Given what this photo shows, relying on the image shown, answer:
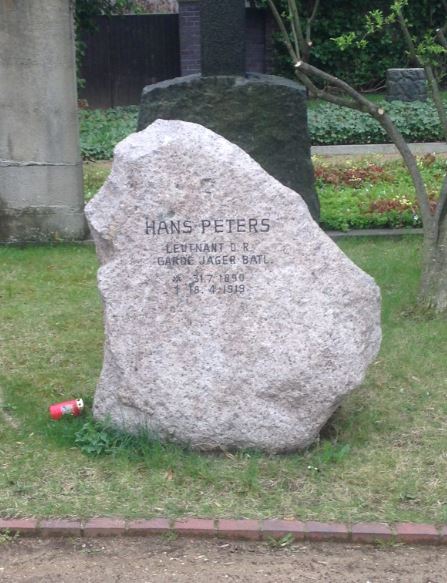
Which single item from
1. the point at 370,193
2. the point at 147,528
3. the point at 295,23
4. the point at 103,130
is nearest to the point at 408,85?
the point at 103,130

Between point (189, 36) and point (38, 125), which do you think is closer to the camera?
point (38, 125)

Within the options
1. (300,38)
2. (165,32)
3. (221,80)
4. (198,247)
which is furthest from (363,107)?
(165,32)

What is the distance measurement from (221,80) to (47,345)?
9.78 ft

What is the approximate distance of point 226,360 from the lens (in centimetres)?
479

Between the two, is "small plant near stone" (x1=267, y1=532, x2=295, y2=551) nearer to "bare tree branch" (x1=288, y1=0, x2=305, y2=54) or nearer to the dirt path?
the dirt path

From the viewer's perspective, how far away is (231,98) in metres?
8.35

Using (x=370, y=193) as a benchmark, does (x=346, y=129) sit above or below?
above

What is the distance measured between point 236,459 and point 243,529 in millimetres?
586

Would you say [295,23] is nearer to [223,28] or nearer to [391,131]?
A: [391,131]

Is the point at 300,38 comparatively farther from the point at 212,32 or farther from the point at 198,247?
the point at 198,247

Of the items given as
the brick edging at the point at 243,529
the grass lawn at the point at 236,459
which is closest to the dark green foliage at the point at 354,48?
the grass lawn at the point at 236,459

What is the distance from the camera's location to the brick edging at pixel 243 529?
169 inches

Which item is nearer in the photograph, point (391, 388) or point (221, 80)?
point (391, 388)

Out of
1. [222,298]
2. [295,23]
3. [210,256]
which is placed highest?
[295,23]
